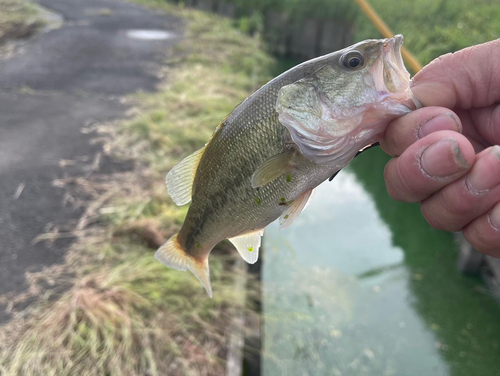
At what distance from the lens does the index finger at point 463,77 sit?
1.56 meters

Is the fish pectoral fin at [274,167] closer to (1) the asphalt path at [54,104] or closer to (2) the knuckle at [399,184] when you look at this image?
(2) the knuckle at [399,184]

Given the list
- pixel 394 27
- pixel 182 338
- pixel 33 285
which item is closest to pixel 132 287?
pixel 182 338

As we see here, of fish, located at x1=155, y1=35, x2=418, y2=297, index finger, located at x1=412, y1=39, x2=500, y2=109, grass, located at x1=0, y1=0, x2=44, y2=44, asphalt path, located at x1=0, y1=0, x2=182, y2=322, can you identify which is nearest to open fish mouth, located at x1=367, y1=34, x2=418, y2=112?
fish, located at x1=155, y1=35, x2=418, y2=297

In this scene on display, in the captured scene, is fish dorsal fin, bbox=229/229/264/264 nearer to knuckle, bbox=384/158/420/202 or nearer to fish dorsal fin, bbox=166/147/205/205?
fish dorsal fin, bbox=166/147/205/205

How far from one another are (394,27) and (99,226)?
706 centimetres

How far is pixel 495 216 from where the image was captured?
54.1 inches

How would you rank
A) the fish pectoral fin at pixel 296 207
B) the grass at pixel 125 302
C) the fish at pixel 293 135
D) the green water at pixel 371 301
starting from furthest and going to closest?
the green water at pixel 371 301
the grass at pixel 125 302
the fish pectoral fin at pixel 296 207
the fish at pixel 293 135

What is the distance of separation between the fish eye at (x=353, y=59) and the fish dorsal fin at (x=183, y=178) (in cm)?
72

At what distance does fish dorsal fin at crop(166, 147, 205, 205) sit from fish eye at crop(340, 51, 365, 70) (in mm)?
718

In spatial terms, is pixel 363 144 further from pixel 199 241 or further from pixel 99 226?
pixel 99 226

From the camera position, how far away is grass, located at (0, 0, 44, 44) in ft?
35.9

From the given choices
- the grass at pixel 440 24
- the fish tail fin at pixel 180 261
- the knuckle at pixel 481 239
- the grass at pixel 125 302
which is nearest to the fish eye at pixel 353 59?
the knuckle at pixel 481 239

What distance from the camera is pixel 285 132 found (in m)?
1.46

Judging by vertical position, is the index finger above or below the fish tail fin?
above
